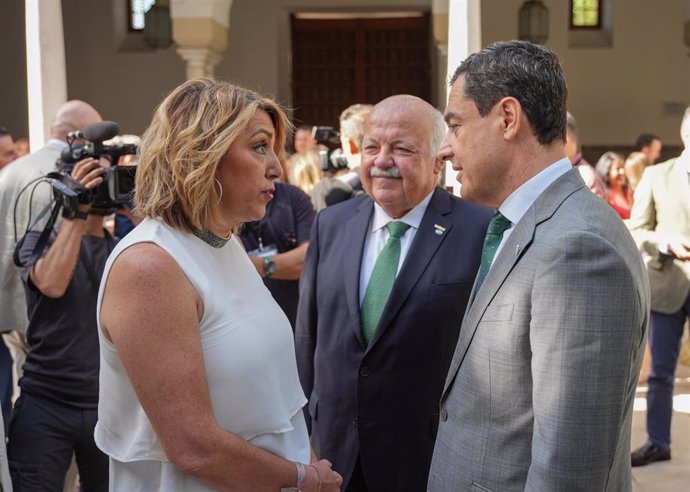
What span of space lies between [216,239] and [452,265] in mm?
1125

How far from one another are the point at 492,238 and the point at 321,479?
702 millimetres

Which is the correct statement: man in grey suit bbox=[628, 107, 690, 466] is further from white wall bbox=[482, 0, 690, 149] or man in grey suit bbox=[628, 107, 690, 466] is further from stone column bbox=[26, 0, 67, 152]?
white wall bbox=[482, 0, 690, 149]

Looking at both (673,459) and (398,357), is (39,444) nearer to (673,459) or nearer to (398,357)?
(398,357)

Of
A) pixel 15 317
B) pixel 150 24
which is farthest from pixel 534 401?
pixel 150 24

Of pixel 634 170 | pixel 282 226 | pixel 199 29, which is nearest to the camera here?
pixel 282 226

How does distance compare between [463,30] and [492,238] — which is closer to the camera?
[492,238]

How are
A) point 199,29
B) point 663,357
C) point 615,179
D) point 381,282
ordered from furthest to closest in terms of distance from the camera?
point 199,29
point 615,179
point 663,357
point 381,282

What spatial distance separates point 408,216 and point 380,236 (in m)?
0.12

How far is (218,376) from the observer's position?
1.93 meters

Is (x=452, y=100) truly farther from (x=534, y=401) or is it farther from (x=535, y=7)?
(x=535, y=7)

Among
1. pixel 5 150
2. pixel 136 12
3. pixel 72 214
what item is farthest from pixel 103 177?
pixel 136 12

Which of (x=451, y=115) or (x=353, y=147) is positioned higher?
(x=451, y=115)

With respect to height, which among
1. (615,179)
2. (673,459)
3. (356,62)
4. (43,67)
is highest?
(356,62)

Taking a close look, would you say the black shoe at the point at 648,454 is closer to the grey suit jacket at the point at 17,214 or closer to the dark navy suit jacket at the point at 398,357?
the dark navy suit jacket at the point at 398,357
